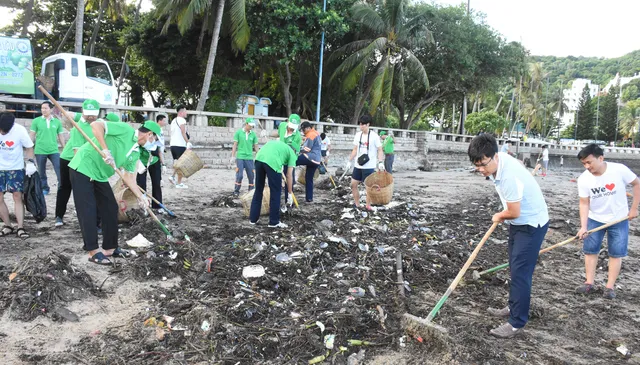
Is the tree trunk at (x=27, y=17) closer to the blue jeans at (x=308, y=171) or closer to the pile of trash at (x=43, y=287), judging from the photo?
the blue jeans at (x=308, y=171)

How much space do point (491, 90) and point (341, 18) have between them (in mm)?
12418

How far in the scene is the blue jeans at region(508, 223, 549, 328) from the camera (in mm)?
3213

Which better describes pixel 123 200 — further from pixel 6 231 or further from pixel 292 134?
pixel 292 134

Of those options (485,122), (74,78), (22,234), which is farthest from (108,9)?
(485,122)

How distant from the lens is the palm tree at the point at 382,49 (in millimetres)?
19297

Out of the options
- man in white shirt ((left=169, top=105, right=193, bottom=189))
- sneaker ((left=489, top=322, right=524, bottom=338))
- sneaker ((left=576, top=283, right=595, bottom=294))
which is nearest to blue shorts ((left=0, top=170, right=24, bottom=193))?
man in white shirt ((left=169, top=105, right=193, bottom=189))

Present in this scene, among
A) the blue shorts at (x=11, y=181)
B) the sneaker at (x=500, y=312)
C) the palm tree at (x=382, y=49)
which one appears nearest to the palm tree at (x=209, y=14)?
the palm tree at (x=382, y=49)

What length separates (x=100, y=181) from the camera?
4.27 meters

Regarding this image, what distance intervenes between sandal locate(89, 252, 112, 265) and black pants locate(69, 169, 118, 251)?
3.1 inches

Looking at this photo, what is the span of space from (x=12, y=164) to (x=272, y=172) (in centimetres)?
296

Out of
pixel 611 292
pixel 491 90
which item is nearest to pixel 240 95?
pixel 491 90

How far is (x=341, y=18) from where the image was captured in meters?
18.1

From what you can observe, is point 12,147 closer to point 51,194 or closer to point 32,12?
point 51,194

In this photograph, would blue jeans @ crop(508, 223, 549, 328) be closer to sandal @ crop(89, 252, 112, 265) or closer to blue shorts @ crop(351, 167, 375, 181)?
sandal @ crop(89, 252, 112, 265)
